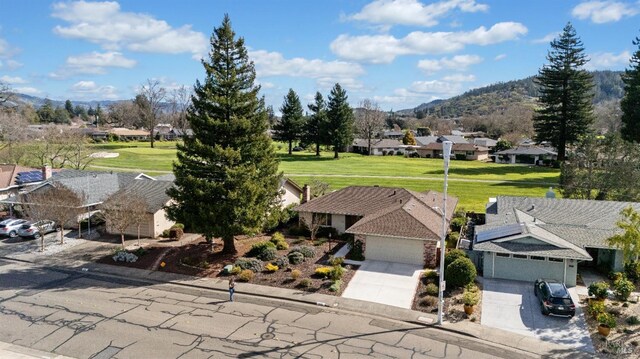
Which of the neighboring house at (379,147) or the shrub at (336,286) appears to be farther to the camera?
the neighboring house at (379,147)

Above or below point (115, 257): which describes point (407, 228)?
above

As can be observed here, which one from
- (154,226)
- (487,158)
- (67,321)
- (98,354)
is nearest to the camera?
(98,354)

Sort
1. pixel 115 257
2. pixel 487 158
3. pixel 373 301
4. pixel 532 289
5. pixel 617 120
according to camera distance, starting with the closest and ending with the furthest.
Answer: pixel 373 301, pixel 532 289, pixel 115 257, pixel 487 158, pixel 617 120

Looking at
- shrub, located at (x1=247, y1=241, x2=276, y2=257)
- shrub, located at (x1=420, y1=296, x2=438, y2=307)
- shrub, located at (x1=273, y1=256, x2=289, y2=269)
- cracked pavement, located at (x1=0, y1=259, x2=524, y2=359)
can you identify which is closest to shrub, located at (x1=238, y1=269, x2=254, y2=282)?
cracked pavement, located at (x1=0, y1=259, x2=524, y2=359)

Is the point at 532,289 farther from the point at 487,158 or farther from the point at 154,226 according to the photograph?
the point at 487,158

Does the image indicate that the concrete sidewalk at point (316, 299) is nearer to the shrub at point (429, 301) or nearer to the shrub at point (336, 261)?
the shrub at point (429, 301)

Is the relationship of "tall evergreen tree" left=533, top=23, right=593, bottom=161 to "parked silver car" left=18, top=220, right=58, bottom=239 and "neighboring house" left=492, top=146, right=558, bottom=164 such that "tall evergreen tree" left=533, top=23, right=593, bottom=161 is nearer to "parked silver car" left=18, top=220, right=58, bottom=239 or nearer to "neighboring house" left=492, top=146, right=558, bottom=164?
"neighboring house" left=492, top=146, right=558, bottom=164

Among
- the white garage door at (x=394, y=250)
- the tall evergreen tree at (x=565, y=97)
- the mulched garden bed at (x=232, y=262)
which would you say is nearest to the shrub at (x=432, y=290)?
the mulched garden bed at (x=232, y=262)

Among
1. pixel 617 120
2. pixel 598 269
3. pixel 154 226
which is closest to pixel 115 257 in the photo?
pixel 154 226
